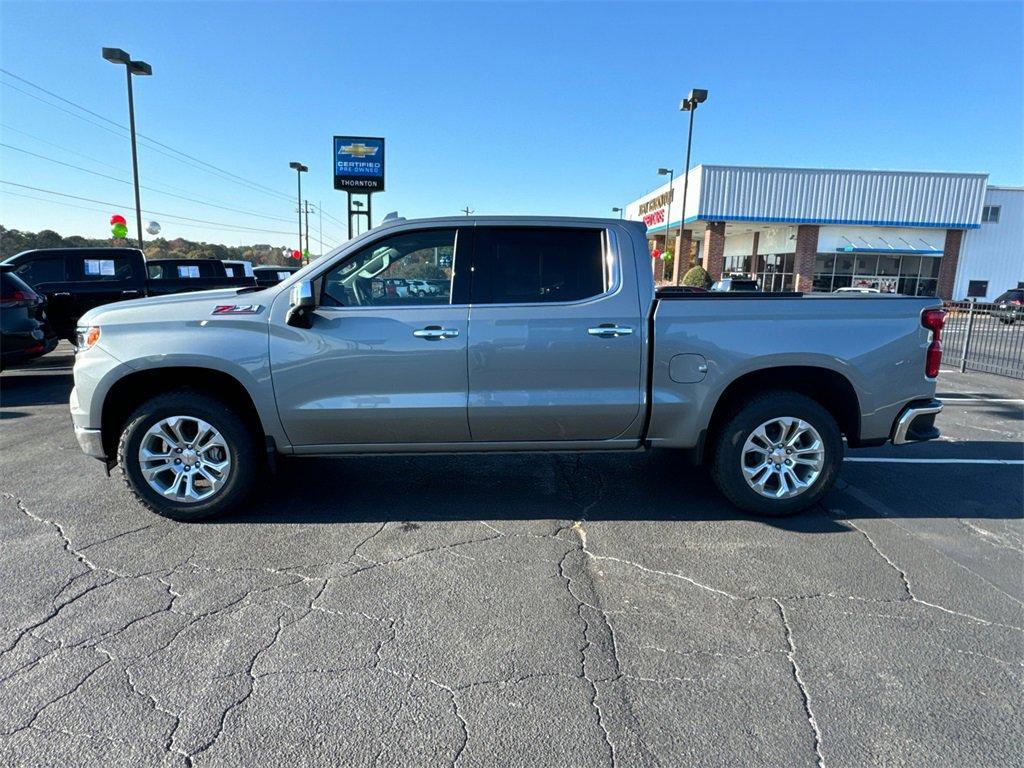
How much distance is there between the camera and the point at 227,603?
3125mm

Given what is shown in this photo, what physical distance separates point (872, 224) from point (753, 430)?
101ft

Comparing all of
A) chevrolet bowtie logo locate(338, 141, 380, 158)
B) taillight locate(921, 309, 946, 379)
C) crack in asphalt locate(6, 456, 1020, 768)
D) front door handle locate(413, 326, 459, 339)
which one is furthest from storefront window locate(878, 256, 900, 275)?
front door handle locate(413, 326, 459, 339)

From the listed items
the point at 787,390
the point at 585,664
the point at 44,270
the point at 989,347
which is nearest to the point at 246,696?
the point at 585,664

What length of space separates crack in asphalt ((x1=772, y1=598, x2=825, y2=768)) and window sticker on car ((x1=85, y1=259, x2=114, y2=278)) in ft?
38.9

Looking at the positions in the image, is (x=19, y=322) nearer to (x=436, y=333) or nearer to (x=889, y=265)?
(x=436, y=333)

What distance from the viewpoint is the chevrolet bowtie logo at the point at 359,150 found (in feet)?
67.3

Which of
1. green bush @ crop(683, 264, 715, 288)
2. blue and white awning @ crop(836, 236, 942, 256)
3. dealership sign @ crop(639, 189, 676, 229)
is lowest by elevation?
green bush @ crop(683, 264, 715, 288)

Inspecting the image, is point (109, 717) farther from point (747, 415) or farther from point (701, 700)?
point (747, 415)

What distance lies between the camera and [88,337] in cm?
399

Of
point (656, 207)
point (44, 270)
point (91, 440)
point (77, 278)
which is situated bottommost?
point (91, 440)

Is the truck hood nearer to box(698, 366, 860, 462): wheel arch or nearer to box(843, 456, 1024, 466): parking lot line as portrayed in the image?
box(698, 366, 860, 462): wheel arch

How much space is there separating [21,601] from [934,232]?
1453 inches

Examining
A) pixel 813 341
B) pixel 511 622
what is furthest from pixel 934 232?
pixel 511 622

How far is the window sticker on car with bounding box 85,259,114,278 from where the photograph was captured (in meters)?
10.8
